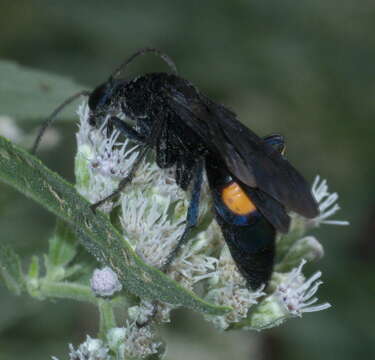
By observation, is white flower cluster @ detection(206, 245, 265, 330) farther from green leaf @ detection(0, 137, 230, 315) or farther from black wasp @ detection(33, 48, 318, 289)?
green leaf @ detection(0, 137, 230, 315)

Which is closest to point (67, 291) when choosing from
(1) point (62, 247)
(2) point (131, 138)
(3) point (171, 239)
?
(1) point (62, 247)

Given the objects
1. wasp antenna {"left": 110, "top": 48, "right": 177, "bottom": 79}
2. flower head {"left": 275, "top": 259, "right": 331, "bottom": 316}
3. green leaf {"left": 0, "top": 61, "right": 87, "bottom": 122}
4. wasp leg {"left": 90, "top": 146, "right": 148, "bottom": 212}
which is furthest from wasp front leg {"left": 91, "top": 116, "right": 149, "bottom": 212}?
flower head {"left": 275, "top": 259, "right": 331, "bottom": 316}

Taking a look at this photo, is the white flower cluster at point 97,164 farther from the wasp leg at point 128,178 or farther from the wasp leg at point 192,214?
the wasp leg at point 192,214

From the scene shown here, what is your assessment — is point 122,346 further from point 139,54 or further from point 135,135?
point 139,54

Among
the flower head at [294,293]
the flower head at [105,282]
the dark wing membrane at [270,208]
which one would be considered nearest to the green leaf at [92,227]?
the flower head at [105,282]

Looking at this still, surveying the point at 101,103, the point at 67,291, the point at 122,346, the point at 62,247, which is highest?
the point at 101,103

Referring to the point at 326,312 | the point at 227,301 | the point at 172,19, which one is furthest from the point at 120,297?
the point at 172,19
